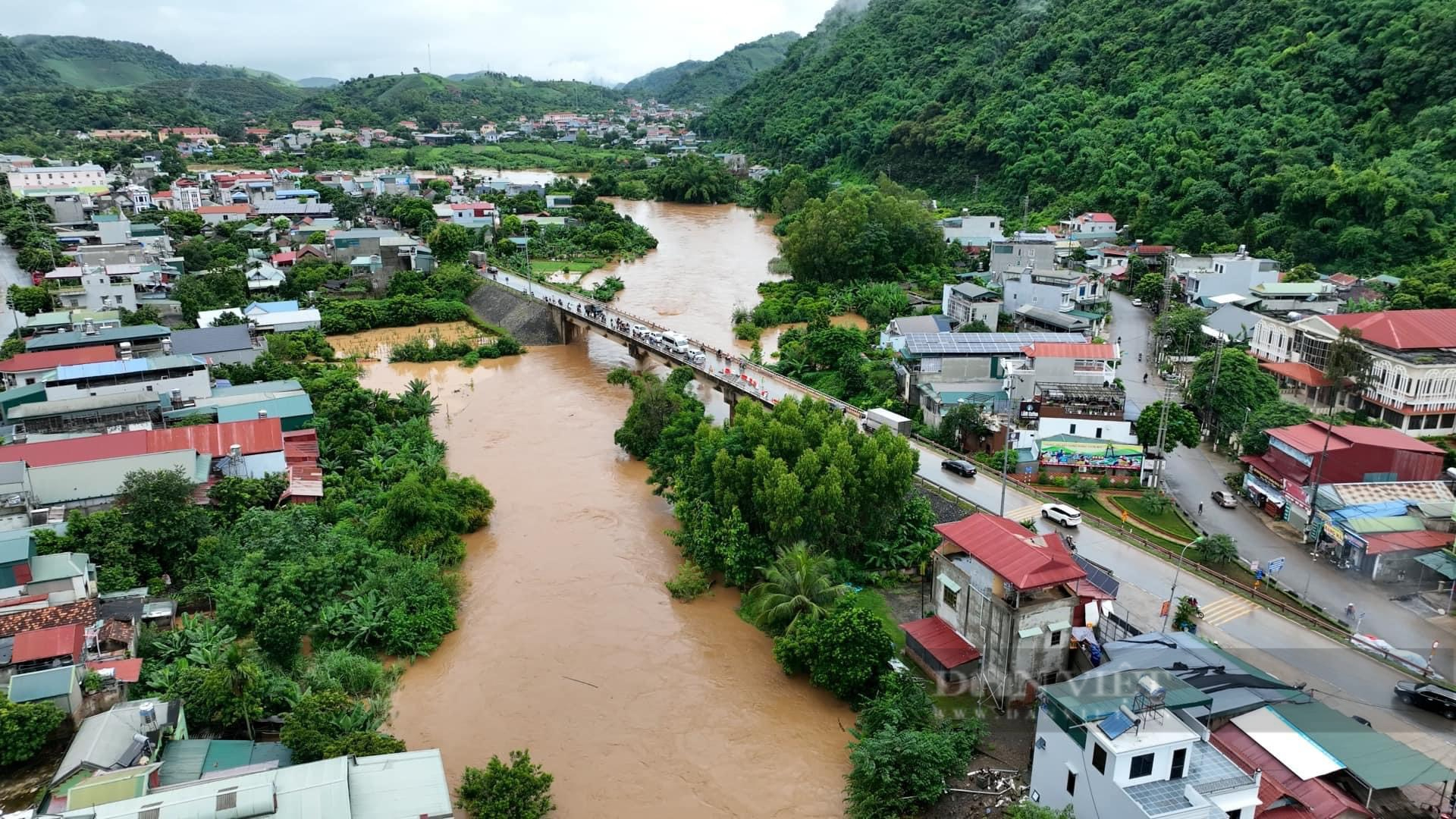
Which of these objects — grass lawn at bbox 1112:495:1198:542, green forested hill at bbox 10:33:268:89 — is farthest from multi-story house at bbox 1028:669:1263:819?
green forested hill at bbox 10:33:268:89

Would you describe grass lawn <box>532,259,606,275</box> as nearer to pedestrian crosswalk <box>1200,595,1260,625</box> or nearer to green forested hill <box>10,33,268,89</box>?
pedestrian crosswalk <box>1200,595,1260,625</box>

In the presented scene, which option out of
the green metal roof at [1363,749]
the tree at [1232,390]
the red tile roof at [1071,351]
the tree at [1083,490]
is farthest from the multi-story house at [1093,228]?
the green metal roof at [1363,749]

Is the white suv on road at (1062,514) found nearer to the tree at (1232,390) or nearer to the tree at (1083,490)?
the tree at (1083,490)

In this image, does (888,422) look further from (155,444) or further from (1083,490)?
(155,444)

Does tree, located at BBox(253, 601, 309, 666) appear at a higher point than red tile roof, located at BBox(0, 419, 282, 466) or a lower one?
lower

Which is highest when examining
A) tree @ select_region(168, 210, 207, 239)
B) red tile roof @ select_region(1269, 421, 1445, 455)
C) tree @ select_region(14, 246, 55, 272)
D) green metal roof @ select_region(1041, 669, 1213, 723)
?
tree @ select_region(168, 210, 207, 239)

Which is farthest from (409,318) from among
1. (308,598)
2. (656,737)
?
(656,737)
